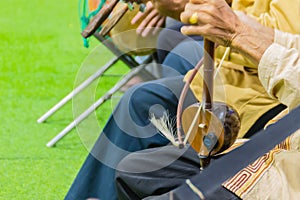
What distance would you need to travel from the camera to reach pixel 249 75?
1.97 meters

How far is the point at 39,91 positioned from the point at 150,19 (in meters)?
1.45

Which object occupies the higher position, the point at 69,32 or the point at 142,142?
the point at 142,142

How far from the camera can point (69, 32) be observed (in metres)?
A: 4.97

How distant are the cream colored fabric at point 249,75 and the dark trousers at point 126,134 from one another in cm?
11

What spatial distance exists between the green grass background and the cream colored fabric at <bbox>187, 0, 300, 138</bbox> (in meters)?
0.37

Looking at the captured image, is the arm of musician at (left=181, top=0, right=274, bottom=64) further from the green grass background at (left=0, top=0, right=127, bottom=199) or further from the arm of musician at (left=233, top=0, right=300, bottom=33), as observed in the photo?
the green grass background at (left=0, top=0, right=127, bottom=199)

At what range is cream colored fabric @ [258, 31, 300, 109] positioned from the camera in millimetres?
1469

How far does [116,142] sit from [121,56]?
93 centimetres

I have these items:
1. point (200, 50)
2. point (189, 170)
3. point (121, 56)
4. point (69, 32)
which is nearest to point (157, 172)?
point (189, 170)

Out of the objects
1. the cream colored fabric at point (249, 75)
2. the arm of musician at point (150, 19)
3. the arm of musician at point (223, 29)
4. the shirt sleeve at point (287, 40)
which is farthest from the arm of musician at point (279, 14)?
the arm of musician at point (150, 19)

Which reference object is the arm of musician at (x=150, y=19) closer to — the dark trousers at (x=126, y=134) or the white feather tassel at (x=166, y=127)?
the dark trousers at (x=126, y=134)

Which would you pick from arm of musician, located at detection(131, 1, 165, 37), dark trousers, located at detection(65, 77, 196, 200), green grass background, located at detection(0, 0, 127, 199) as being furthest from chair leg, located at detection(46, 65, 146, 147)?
dark trousers, located at detection(65, 77, 196, 200)

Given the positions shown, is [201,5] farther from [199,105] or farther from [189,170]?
[189,170]

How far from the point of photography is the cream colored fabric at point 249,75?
1808mm
